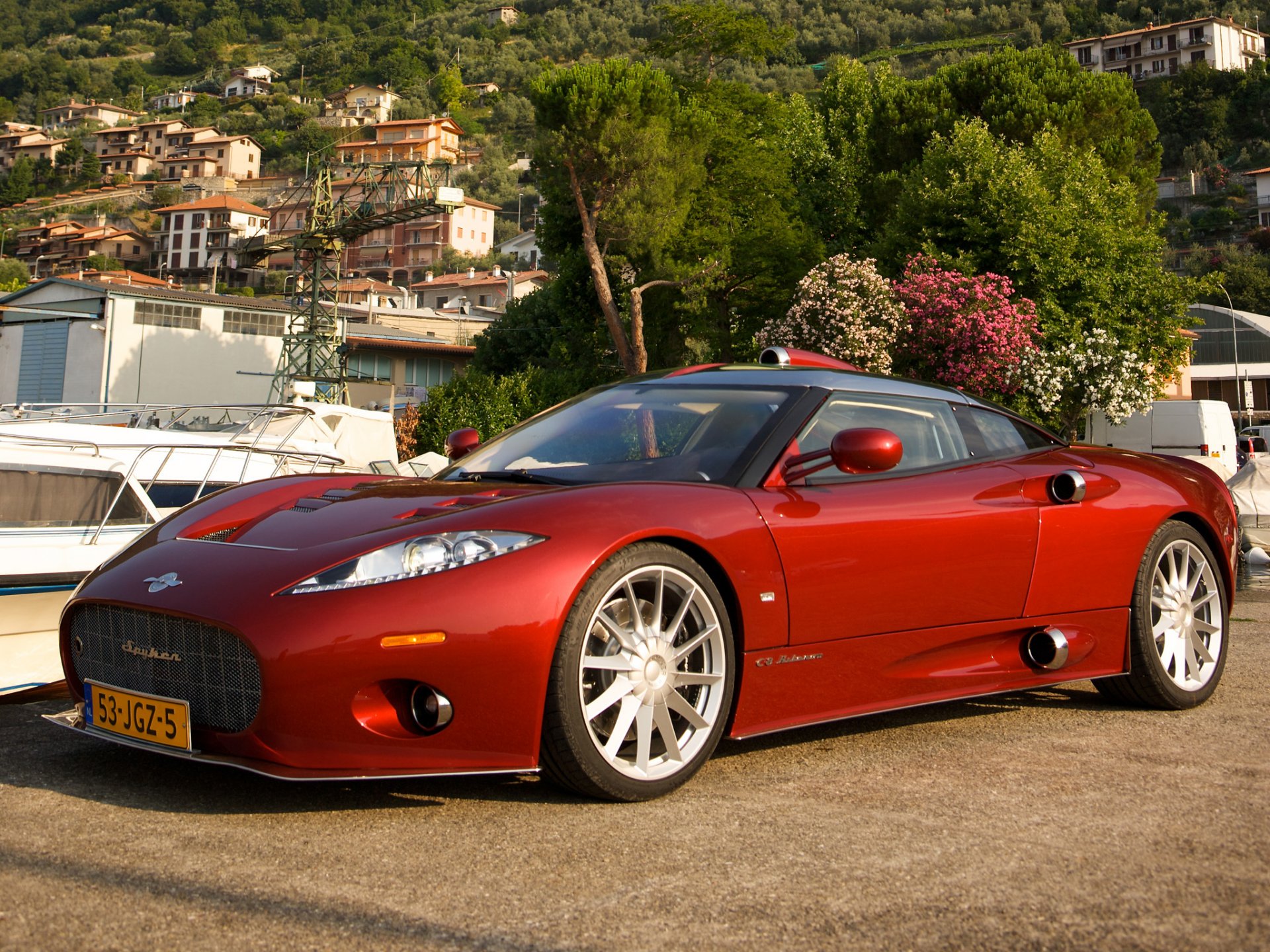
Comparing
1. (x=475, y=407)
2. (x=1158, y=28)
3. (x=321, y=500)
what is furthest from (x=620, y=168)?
(x=1158, y=28)

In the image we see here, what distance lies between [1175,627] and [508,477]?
9.41ft

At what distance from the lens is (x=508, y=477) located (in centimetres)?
416

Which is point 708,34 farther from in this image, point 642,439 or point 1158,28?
point 1158,28

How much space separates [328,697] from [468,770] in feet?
1.40

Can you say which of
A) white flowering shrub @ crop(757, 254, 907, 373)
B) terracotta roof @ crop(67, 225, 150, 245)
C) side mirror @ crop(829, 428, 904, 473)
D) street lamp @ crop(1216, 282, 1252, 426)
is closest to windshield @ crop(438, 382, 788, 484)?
side mirror @ crop(829, 428, 904, 473)

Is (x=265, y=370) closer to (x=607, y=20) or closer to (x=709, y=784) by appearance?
(x=709, y=784)

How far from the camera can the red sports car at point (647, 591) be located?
10.3 feet

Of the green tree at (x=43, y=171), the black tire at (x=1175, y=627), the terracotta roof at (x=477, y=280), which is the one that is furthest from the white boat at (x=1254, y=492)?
the green tree at (x=43, y=171)

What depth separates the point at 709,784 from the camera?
3.62 m

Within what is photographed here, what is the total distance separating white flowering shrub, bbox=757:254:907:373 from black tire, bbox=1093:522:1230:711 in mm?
20688

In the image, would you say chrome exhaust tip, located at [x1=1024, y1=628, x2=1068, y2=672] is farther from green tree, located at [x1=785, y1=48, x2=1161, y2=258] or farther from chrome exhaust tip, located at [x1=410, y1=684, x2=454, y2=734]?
green tree, located at [x1=785, y1=48, x2=1161, y2=258]

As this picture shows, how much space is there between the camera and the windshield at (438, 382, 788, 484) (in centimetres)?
397

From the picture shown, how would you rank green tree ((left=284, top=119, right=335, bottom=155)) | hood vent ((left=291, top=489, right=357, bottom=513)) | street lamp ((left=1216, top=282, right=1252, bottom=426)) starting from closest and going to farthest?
1. hood vent ((left=291, top=489, right=357, bottom=513))
2. street lamp ((left=1216, top=282, right=1252, bottom=426))
3. green tree ((left=284, top=119, right=335, bottom=155))

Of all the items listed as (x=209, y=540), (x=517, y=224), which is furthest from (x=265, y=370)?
(x=517, y=224)
